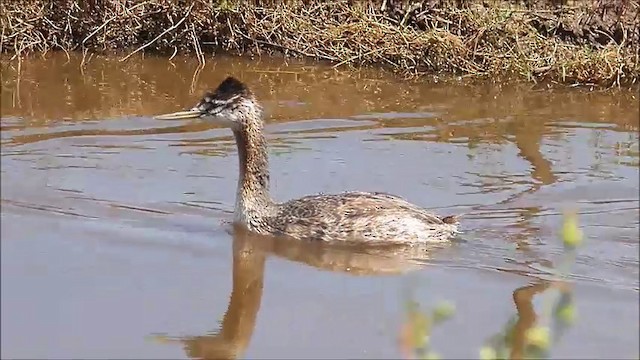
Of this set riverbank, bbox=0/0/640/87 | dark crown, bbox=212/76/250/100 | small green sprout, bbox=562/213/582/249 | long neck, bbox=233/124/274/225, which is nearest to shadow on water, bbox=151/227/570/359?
long neck, bbox=233/124/274/225

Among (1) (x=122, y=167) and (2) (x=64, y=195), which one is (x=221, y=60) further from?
(2) (x=64, y=195)

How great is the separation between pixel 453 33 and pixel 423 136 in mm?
3119

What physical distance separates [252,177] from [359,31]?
507 centimetres

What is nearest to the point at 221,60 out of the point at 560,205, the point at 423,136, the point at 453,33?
the point at 453,33

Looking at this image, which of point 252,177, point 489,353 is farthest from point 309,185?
point 489,353

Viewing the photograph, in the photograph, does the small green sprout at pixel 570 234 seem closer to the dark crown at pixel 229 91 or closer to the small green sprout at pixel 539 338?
the small green sprout at pixel 539 338

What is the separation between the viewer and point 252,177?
813 cm

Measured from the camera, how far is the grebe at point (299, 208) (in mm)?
7660

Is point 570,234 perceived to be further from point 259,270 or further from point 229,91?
point 229,91

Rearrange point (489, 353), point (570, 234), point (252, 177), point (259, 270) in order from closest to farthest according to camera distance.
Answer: point (570, 234), point (489, 353), point (259, 270), point (252, 177)

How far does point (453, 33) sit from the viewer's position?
13.1 metres

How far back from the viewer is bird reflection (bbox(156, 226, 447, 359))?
6.37m

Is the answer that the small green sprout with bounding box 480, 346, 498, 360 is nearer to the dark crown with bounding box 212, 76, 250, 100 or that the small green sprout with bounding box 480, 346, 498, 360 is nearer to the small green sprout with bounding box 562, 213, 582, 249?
the small green sprout with bounding box 562, 213, 582, 249

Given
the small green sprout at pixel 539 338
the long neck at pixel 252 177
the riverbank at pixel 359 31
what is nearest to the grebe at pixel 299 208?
the long neck at pixel 252 177
